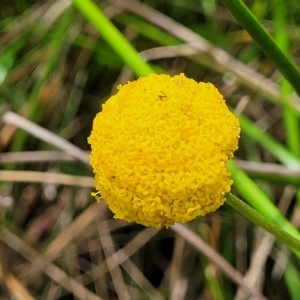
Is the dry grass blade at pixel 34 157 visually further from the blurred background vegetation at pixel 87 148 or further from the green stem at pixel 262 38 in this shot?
the green stem at pixel 262 38

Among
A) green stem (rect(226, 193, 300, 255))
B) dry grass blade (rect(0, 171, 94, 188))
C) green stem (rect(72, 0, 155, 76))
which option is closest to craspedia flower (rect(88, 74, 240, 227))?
green stem (rect(226, 193, 300, 255))

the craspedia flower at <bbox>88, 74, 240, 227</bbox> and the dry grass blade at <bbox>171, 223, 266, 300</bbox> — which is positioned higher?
the craspedia flower at <bbox>88, 74, 240, 227</bbox>

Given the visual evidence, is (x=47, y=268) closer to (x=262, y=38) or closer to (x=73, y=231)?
(x=73, y=231)

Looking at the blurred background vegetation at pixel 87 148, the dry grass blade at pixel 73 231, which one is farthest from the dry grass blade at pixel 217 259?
the dry grass blade at pixel 73 231

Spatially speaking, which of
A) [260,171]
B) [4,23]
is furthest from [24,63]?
[260,171]

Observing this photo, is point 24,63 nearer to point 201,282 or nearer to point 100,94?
point 100,94

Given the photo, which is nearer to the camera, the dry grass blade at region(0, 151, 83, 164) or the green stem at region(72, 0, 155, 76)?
the green stem at region(72, 0, 155, 76)

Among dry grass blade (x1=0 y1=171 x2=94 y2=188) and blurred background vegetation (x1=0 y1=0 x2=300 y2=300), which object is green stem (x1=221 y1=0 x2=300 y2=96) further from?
dry grass blade (x1=0 y1=171 x2=94 y2=188)
